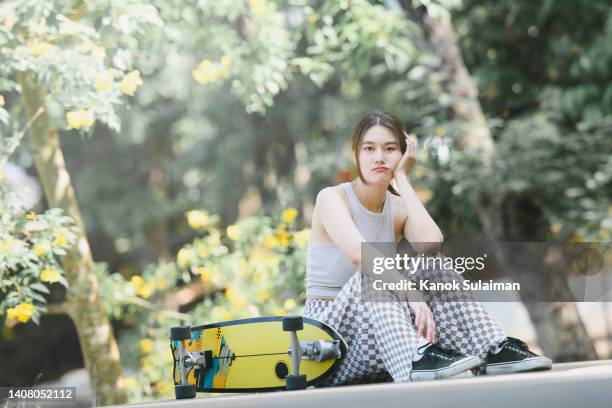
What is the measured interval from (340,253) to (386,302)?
31cm

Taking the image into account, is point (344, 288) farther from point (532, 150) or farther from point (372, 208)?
point (532, 150)

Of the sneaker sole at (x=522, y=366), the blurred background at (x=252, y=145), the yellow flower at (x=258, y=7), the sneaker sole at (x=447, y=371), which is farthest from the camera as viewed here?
the yellow flower at (x=258, y=7)

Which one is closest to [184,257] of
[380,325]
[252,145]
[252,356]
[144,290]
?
[144,290]

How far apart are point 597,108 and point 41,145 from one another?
3649 mm

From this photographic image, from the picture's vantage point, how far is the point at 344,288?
240 centimetres

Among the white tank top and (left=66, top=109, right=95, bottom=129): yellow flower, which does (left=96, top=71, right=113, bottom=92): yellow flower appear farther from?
the white tank top

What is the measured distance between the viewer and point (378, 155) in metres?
2.59

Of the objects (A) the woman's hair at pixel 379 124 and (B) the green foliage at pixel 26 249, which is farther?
(B) the green foliage at pixel 26 249

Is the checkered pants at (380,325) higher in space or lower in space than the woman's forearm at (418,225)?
lower

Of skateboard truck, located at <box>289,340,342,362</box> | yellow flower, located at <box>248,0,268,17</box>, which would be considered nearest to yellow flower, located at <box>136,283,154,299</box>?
yellow flower, located at <box>248,0,268,17</box>

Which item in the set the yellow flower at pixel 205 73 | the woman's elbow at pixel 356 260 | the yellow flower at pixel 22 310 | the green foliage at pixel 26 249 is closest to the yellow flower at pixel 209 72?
the yellow flower at pixel 205 73

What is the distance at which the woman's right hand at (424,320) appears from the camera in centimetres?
226

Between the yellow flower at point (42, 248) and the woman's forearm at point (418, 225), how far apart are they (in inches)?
50.4

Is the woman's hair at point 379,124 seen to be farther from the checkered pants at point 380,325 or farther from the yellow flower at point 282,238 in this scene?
the yellow flower at point 282,238
